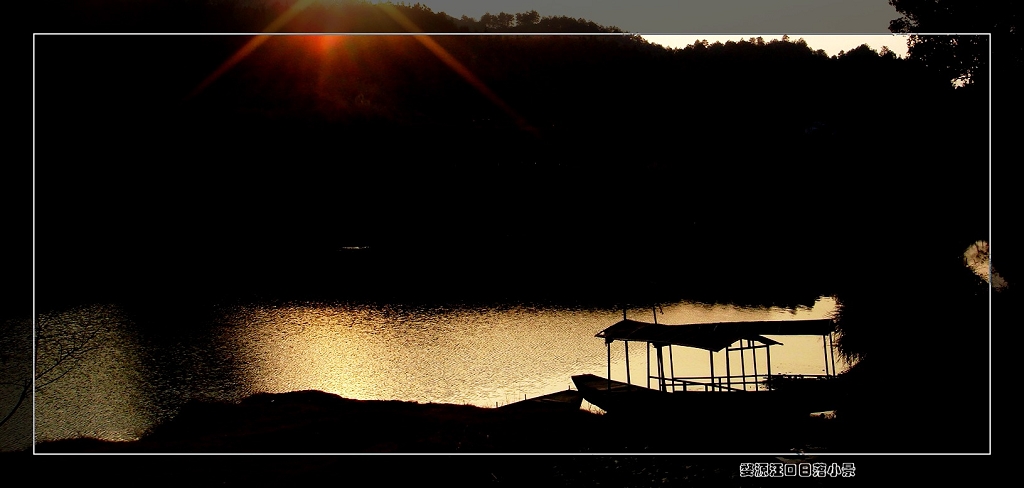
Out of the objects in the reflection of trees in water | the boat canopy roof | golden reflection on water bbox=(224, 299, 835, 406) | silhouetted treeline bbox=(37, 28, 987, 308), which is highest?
silhouetted treeline bbox=(37, 28, 987, 308)

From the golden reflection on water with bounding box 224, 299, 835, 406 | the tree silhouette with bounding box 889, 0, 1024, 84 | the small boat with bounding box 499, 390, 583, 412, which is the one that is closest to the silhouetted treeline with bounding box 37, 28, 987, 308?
the golden reflection on water with bounding box 224, 299, 835, 406

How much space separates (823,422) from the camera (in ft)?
69.3

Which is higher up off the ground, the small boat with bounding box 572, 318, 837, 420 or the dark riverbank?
the small boat with bounding box 572, 318, 837, 420

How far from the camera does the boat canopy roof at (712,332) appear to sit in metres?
18.0

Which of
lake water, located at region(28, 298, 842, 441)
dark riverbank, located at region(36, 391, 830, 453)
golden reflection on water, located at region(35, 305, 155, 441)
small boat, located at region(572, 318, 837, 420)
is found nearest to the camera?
dark riverbank, located at region(36, 391, 830, 453)

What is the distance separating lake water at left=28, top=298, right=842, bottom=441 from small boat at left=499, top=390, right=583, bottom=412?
426cm

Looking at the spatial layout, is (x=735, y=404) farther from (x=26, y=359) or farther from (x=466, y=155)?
(x=466, y=155)

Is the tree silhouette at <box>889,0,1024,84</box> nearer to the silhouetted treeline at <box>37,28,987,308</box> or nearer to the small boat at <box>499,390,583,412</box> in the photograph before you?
the silhouetted treeline at <box>37,28,987,308</box>

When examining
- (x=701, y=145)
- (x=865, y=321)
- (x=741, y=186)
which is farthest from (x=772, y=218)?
(x=865, y=321)

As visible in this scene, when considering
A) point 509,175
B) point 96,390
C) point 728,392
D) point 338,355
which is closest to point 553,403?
point 728,392

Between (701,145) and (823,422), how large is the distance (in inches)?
1687

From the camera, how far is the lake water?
28.6 m

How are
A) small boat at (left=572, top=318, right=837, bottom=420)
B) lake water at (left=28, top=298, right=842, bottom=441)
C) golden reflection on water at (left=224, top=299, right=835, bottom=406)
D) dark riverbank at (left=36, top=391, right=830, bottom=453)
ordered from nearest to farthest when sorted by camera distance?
1. dark riverbank at (left=36, top=391, right=830, bottom=453)
2. small boat at (left=572, top=318, right=837, bottom=420)
3. lake water at (left=28, top=298, right=842, bottom=441)
4. golden reflection on water at (left=224, top=299, right=835, bottom=406)

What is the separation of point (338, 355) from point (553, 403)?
1639 cm
